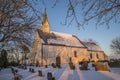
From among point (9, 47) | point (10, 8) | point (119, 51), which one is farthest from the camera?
point (119, 51)

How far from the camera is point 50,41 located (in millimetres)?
41625

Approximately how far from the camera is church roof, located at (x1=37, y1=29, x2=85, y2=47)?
41.6 metres

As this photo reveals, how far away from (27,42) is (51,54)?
82.1 ft

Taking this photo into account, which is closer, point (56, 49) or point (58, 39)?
point (56, 49)

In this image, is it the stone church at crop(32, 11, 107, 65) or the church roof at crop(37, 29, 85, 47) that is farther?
the church roof at crop(37, 29, 85, 47)

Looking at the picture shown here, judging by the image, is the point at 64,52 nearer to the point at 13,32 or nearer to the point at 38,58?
the point at 38,58

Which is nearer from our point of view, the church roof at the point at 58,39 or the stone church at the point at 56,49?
the stone church at the point at 56,49

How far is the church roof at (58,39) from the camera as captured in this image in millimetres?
41556

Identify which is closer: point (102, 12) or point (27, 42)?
point (102, 12)

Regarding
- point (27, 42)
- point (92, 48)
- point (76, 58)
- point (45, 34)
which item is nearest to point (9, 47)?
point (27, 42)

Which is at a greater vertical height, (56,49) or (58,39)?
(58,39)

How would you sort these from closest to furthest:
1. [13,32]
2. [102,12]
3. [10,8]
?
[102,12] < [10,8] < [13,32]

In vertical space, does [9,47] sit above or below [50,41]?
below

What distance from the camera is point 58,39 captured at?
44312 millimetres
